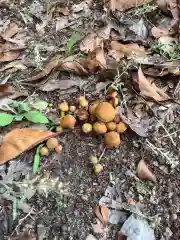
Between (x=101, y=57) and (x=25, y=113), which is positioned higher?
(x=101, y=57)

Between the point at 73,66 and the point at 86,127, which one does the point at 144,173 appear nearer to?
the point at 86,127

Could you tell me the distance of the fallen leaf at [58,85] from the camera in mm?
2691

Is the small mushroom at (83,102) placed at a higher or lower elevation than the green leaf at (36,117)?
higher

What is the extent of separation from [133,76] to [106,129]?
0.40m

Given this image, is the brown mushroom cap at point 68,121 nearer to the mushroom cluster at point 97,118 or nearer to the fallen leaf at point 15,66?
the mushroom cluster at point 97,118

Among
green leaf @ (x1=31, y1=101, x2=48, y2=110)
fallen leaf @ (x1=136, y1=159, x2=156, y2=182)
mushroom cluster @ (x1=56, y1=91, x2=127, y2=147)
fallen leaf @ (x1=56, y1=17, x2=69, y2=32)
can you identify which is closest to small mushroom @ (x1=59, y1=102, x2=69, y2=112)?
mushroom cluster @ (x1=56, y1=91, x2=127, y2=147)

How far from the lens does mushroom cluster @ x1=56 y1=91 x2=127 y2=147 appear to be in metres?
2.44

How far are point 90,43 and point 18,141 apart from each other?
792 mm

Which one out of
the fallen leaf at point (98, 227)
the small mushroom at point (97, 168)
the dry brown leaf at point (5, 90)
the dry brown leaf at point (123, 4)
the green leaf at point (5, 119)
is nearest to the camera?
the fallen leaf at point (98, 227)

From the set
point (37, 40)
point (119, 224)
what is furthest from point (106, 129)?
point (37, 40)

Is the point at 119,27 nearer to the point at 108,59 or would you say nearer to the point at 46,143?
the point at 108,59

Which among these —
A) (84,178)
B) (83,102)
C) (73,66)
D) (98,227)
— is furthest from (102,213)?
(73,66)

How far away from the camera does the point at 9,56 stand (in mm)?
2867

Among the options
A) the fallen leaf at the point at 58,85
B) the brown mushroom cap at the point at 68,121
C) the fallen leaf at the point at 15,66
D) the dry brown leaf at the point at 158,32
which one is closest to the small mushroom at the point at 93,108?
the brown mushroom cap at the point at 68,121
